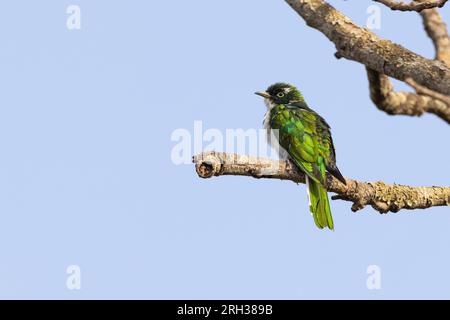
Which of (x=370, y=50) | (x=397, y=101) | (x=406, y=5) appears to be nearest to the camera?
(x=406, y=5)

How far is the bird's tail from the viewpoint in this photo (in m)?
7.79

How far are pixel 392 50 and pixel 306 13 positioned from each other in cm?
98

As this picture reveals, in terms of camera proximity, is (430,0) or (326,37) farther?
(326,37)

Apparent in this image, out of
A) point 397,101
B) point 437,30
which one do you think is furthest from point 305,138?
point 437,30

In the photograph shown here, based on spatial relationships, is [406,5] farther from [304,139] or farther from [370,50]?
[304,139]

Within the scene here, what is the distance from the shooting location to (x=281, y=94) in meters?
9.81

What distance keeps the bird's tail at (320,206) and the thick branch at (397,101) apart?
116cm

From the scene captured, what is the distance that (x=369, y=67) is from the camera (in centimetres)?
725

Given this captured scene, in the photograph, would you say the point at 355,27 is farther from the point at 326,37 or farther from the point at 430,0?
the point at 430,0

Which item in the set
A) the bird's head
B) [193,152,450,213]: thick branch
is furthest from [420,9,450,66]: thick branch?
[193,152,450,213]: thick branch

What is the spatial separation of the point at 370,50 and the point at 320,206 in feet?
5.81

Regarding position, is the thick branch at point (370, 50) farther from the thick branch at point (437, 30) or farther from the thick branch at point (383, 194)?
the thick branch at point (437, 30)
